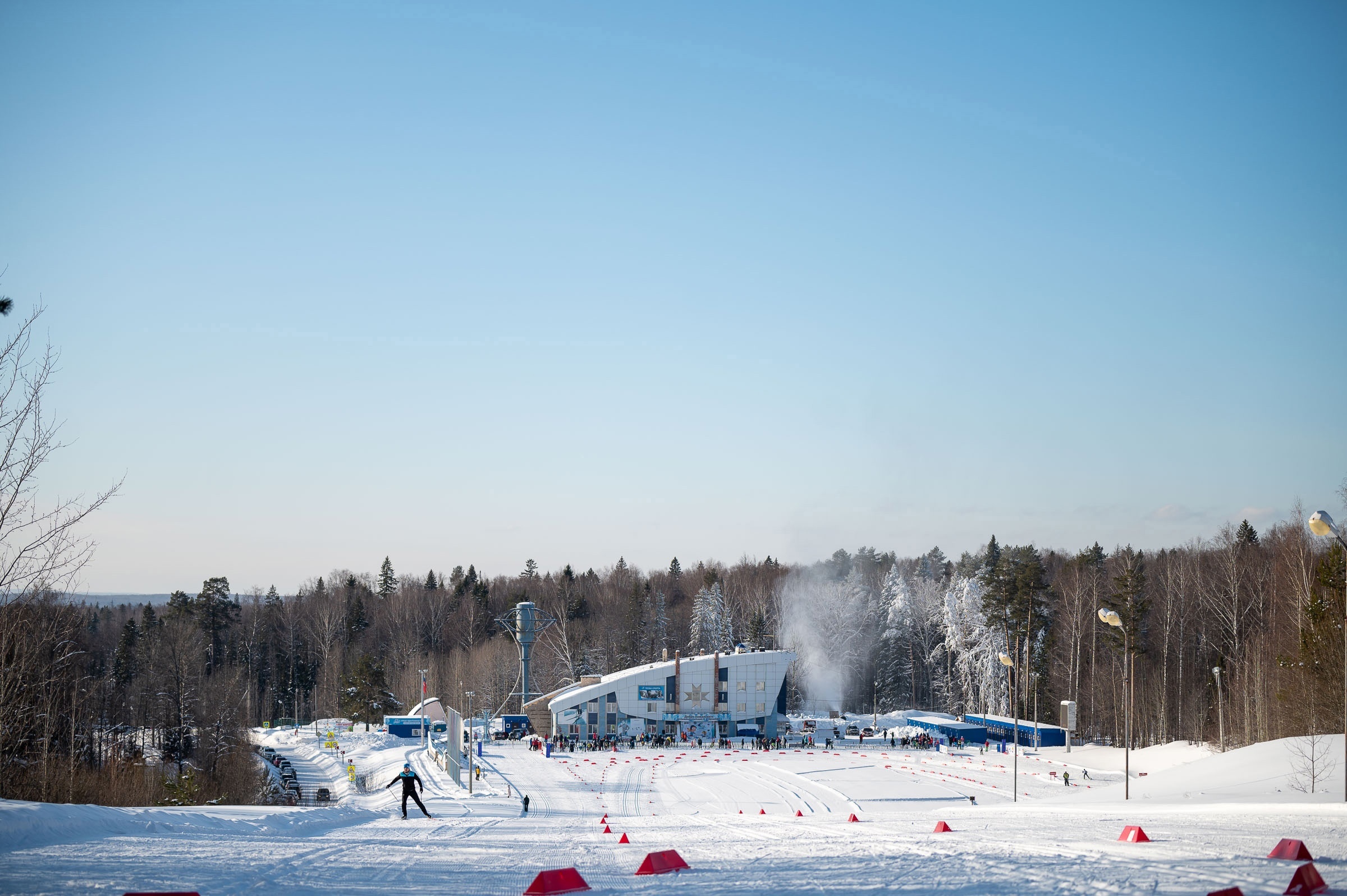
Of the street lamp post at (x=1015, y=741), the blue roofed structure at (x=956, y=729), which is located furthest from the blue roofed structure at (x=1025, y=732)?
the street lamp post at (x=1015, y=741)

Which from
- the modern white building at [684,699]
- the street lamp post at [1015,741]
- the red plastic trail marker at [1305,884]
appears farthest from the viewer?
the modern white building at [684,699]

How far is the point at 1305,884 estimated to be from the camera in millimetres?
8273

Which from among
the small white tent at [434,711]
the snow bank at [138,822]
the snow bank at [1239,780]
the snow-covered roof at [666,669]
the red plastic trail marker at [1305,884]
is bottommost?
the small white tent at [434,711]

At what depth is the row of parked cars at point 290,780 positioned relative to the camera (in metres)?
40.9

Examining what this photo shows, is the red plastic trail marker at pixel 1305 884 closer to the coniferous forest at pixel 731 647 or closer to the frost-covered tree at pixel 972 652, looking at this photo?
the coniferous forest at pixel 731 647

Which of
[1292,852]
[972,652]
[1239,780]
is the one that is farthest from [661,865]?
[972,652]

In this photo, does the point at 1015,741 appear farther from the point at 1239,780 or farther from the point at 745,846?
the point at 745,846

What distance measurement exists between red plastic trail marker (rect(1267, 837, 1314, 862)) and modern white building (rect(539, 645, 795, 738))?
57.0 m

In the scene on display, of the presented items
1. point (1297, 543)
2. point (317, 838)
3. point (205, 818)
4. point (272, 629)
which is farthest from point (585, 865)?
point (272, 629)

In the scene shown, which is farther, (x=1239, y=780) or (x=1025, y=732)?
(x=1025, y=732)

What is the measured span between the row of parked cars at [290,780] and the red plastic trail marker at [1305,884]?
37.7m

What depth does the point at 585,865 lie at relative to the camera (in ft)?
39.0

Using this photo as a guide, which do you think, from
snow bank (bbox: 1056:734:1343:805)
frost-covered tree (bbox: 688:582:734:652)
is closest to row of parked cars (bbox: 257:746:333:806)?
snow bank (bbox: 1056:734:1343:805)

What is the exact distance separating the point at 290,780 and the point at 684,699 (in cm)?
2709
